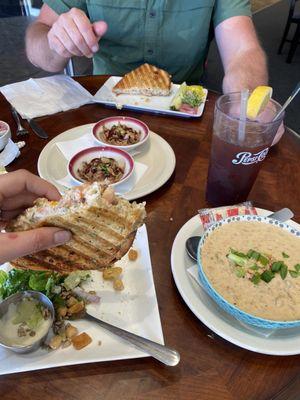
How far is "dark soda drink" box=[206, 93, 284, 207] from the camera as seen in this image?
1.13 meters

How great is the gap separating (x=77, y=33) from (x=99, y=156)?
1.77 ft

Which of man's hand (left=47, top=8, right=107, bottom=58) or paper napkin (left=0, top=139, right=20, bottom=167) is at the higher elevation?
man's hand (left=47, top=8, right=107, bottom=58)

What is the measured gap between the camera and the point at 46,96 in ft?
5.89

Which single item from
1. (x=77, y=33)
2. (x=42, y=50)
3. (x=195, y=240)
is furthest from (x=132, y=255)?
(x=42, y=50)

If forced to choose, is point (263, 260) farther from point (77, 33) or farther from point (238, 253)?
point (77, 33)

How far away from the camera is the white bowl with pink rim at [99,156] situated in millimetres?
1344

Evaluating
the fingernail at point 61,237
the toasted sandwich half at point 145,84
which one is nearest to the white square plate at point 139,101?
the toasted sandwich half at point 145,84

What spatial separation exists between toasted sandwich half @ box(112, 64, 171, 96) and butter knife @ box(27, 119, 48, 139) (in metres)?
0.47

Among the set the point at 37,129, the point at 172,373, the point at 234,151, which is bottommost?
the point at 172,373

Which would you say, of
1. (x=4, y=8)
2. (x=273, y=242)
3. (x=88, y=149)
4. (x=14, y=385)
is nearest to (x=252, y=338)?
(x=273, y=242)

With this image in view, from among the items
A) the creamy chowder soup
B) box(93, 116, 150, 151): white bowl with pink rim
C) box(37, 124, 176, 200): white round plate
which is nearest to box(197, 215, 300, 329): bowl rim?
the creamy chowder soup

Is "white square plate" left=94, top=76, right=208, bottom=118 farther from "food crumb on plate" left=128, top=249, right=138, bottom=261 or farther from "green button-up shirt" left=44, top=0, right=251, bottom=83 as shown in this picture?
"food crumb on plate" left=128, top=249, right=138, bottom=261

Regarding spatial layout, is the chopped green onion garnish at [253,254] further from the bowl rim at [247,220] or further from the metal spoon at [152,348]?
the metal spoon at [152,348]

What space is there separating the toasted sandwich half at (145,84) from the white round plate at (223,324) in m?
1.10
